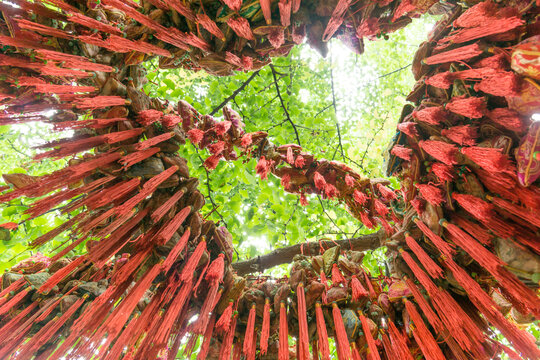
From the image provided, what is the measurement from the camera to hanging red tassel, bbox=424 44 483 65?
3.32 feet

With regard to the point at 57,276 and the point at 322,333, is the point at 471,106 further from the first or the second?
the point at 57,276

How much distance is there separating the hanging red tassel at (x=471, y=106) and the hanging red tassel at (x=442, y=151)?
14 cm

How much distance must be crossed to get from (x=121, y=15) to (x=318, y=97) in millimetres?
2767

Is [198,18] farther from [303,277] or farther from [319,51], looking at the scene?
[303,277]

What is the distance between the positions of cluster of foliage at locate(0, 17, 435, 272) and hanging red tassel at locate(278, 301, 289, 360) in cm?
127

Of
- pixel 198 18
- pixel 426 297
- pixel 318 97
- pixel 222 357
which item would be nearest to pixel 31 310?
pixel 222 357

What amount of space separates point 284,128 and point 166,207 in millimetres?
2093

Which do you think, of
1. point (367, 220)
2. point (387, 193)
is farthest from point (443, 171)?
point (367, 220)

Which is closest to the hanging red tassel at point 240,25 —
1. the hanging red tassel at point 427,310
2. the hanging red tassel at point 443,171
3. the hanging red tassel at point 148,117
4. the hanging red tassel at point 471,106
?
the hanging red tassel at point 148,117

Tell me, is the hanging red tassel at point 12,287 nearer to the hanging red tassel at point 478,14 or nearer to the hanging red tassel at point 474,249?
the hanging red tassel at point 474,249

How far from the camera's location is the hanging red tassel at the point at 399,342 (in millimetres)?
1165

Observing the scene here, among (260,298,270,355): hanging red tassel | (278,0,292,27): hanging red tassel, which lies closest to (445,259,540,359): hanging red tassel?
(260,298,270,355): hanging red tassel

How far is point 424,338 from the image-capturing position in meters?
1.13

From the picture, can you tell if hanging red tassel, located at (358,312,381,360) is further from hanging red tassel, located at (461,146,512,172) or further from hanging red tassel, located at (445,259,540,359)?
hanging red tassel, located at (461,146,512,172)
